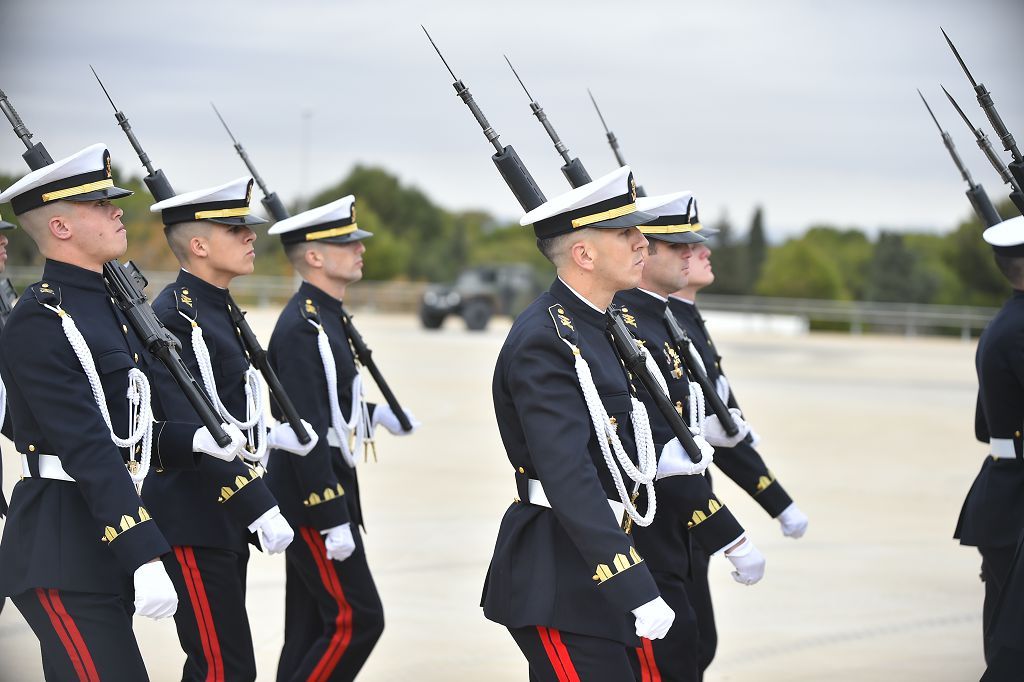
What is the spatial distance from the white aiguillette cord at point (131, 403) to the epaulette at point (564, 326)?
1076 mm

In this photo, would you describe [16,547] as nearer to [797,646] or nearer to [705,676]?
[705,676]

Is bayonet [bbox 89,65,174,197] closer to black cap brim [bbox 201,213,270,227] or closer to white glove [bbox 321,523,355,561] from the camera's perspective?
black cap brim [bbox 201,213,270,227]

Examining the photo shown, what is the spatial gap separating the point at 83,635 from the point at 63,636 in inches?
1.9

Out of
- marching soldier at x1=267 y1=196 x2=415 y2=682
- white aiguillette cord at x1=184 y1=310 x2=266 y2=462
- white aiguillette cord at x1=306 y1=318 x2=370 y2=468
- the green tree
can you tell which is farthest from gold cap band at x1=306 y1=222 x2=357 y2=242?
the green tree

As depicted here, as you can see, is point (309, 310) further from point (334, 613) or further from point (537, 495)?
point (537, 495)

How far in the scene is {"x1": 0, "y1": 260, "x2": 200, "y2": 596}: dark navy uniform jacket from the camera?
11.0ft

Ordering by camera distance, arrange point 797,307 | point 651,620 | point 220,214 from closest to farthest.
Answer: point 651,620
point 220,214
point 797,307

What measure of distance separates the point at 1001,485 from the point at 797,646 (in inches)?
54.5

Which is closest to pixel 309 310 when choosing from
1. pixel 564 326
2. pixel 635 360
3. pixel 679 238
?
pixel 679 238

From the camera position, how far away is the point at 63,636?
3.37 metres

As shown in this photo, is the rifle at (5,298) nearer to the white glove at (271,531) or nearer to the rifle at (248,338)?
the rifle at (248,338)

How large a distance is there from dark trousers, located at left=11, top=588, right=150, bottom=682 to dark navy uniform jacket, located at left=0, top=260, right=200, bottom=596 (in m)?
0.04

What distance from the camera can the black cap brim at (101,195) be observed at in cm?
361

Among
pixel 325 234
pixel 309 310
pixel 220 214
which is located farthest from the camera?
pixel 325 234
